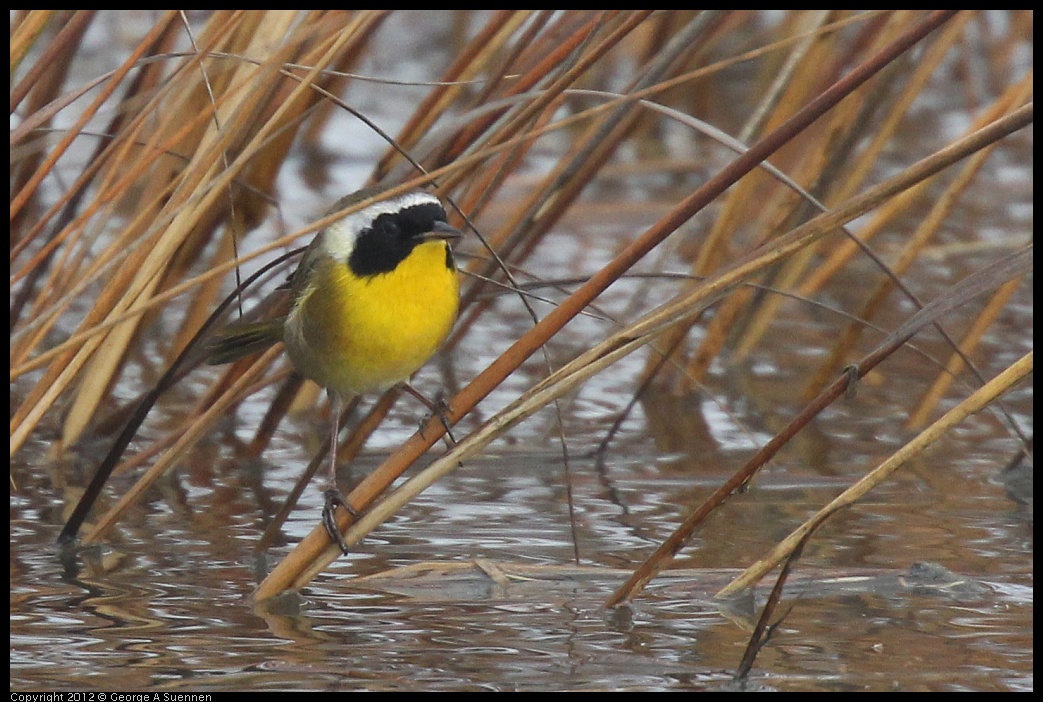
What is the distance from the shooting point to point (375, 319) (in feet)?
11.6

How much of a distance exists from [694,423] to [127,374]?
194 centimetres

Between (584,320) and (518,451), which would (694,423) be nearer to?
(518,451)

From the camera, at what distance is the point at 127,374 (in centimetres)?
525

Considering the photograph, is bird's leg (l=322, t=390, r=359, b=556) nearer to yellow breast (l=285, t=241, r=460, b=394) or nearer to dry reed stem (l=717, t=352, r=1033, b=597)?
yellow breast (l=285, t=241, r=460, b=394)

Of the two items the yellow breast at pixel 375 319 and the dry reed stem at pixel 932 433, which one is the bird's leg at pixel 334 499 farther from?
the dry reed stem at pixel 932 433

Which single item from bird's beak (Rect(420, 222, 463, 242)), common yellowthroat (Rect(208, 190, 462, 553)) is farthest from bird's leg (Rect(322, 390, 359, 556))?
bird's beak (Rect(420, 222, 463, 242))

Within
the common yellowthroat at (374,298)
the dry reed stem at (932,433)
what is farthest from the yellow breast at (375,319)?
the dry reed stem at (932,433)

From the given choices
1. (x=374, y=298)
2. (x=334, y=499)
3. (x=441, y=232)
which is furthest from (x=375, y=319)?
(x=334, y=499)

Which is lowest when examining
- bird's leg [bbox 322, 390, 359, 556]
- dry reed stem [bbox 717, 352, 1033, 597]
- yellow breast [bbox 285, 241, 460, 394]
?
dry reed stem [bbox 717, 352, 1033, 597]

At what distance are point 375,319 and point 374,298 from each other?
0.05 m

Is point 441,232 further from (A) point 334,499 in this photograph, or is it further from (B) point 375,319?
(A) point 334,499

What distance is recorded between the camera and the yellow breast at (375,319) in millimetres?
→ 3516

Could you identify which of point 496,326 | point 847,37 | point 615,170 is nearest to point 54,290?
point 496,326

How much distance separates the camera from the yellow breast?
11.5ft
